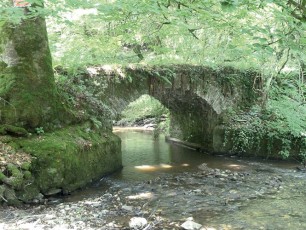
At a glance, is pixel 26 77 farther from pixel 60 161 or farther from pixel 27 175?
pixel 27 175

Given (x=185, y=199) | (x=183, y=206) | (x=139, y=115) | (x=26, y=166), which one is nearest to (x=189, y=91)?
(x=185, y=199)

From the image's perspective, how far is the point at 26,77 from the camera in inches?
268

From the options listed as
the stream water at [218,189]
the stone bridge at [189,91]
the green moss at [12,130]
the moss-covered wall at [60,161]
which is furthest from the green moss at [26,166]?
the stone bridge at [189,91]

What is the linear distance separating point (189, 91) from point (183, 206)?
5.83m

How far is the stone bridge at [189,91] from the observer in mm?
9586

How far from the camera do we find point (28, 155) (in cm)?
604

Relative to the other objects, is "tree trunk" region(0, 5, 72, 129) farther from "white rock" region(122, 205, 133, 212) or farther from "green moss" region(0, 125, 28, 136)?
"white rock" region(122, 205, 133, 212)

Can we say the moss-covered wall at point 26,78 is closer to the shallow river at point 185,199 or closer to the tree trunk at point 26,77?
the tree trunk at point 26,77

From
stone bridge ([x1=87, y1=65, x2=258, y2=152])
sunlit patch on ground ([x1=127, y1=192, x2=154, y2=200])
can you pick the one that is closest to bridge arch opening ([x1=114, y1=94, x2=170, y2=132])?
stone bridge ([x1=87, y1=65, x2=258, y2=152])

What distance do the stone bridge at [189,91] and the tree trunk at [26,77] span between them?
2048mm

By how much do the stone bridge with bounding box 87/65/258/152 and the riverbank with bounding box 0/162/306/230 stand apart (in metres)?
2.77

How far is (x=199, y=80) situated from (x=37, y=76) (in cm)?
587

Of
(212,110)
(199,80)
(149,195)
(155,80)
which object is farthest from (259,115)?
(149,195)

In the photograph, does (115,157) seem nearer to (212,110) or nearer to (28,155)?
(28,155)
